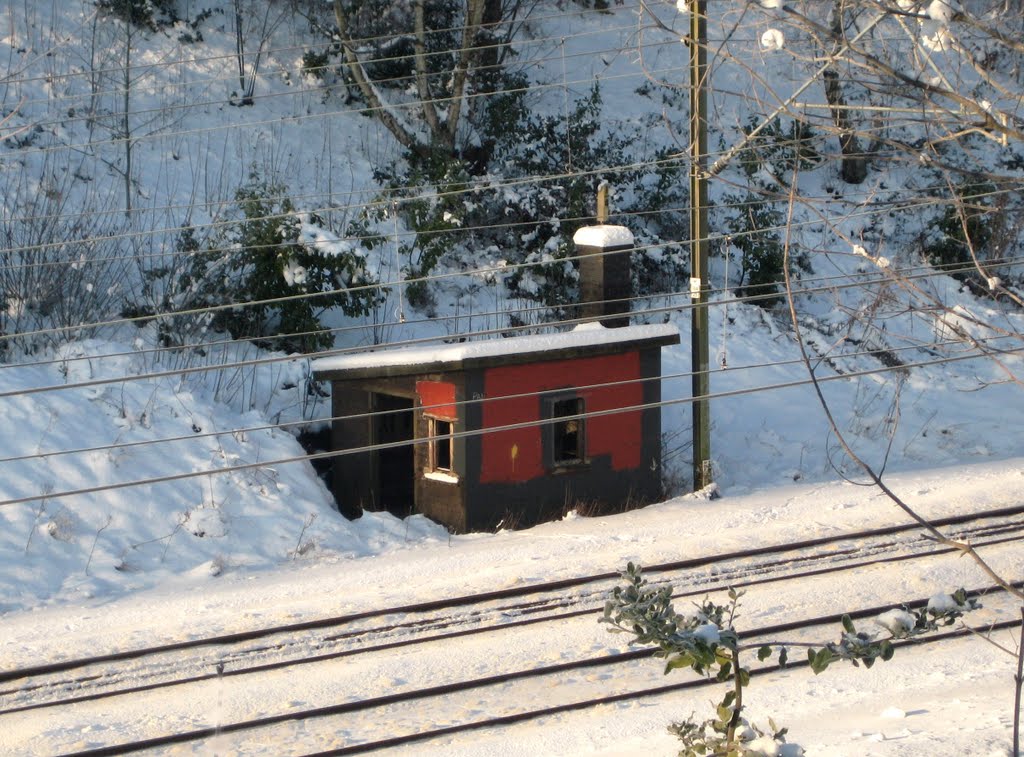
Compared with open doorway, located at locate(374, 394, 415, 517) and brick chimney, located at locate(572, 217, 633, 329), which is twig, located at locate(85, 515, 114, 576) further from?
brick chimney, located at locate(572, 217, 633, 329)

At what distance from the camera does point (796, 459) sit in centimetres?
1869

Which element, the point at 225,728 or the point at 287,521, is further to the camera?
the point at 287,521

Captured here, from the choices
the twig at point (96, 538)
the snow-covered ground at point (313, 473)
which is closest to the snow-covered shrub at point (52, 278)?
the snow-covered ground at point (313, 473)

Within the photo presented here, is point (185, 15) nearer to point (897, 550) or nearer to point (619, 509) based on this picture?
point (619, 509)

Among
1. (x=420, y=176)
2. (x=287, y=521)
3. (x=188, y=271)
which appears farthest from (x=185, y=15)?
(x=287, y=521)

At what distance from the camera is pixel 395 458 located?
17.3 m

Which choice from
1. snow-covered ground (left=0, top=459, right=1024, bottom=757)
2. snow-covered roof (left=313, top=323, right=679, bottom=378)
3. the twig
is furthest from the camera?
snow-covered roof (left=313, top=323, right=679, bottom=378)

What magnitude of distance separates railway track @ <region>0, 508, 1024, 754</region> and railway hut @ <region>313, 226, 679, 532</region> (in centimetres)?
317

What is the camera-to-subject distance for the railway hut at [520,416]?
14680 millimetres

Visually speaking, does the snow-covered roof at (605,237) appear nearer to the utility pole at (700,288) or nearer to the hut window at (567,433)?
the utility pole at (700,288)

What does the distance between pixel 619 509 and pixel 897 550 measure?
443cm

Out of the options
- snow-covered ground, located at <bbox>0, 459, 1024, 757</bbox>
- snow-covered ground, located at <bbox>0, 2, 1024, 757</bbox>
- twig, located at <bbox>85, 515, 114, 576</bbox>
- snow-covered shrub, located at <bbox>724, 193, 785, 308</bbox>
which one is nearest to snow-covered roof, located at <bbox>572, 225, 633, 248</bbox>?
snow-covered ground, located at <bbox>0, 2, 1024, 757</bbox>

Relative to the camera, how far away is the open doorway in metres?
16.6

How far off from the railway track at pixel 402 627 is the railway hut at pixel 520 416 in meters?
3.17
